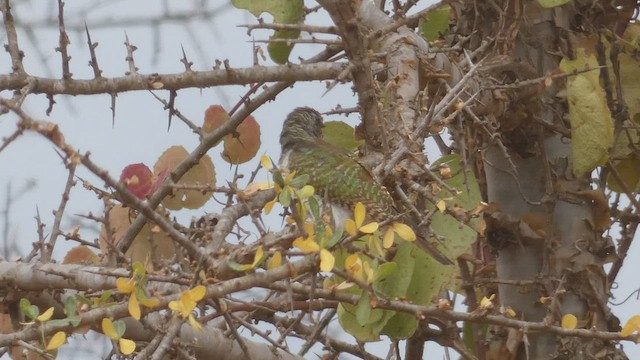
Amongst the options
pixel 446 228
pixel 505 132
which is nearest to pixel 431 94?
pixel 505 132

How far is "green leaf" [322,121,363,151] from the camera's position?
3.46m

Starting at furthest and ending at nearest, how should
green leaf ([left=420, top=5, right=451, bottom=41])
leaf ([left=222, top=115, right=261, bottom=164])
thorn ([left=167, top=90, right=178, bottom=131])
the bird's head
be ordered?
the bird's head, green leaf ([left=420, top=5, right=451, bottom=41]), leaf ([left=222, top=115, right=261, bottom=164]), thorn ([left=167, top=90, right=178, bottom=131])

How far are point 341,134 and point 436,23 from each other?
1.39 ft

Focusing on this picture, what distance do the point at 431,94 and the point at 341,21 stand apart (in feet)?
2.32

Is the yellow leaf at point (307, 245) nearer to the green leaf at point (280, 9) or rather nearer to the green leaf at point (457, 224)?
the green leaf at point (457, 224)

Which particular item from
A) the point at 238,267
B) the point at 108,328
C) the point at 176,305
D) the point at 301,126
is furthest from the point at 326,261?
the point at 301,126

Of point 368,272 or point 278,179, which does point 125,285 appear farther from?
point 368,272

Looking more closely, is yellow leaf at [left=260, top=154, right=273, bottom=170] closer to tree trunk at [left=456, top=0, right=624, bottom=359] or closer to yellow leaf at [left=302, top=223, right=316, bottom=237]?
yellow leaf at [left=302, top=223, right=316, bottom=237]

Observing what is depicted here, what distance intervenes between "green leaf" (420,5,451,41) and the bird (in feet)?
1.33

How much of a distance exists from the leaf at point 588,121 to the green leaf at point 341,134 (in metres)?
0.65

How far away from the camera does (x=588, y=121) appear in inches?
120

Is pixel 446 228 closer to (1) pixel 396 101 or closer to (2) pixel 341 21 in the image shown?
(1) pixel 396 101

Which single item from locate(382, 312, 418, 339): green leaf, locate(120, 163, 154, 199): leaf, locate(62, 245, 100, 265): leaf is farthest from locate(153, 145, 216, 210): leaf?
locate(382, 312, 418, 339): green leaf

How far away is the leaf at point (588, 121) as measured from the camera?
302 centimetres
